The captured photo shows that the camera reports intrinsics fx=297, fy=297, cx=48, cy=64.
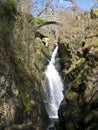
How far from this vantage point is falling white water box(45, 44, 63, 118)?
21778 mm

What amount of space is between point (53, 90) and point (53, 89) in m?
0.11

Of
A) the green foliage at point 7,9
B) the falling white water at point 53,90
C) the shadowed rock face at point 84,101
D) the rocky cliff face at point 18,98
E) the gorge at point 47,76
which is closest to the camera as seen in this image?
the shadowed rock face at point 84,101

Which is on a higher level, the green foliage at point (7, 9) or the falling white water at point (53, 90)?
the green foliage at point (7, 9)

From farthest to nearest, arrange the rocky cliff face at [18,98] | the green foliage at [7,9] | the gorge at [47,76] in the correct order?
1. the green foliage at [7,9]
2. the rocky cliff face at [18,98]
3. the gorge at [47,76]

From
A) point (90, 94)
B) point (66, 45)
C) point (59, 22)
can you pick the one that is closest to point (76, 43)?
point (66, 45)

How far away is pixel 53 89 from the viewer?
24250 mm

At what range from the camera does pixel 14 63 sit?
16172 mm

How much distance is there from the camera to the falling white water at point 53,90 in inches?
857

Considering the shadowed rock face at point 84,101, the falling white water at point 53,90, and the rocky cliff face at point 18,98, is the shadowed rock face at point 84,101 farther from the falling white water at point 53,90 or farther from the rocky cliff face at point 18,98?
the falling white water at point 53,90

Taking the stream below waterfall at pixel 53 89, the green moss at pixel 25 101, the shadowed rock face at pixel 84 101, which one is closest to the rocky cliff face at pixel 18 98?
the green moss at pixel 25 101

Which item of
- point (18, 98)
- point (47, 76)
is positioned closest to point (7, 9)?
point (18, 98)

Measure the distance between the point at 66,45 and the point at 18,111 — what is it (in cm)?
1104

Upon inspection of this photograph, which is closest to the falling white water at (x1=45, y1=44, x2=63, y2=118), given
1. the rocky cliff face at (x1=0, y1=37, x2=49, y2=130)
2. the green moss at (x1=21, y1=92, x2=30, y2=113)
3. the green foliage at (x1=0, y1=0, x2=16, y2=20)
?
the rocky cliff face at (x1=0, y1=37, x2=49, y2=130)

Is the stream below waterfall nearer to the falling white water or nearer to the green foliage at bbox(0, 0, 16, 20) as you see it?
the falling white water
